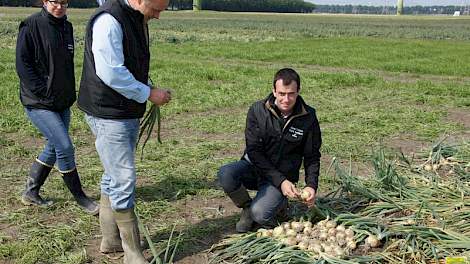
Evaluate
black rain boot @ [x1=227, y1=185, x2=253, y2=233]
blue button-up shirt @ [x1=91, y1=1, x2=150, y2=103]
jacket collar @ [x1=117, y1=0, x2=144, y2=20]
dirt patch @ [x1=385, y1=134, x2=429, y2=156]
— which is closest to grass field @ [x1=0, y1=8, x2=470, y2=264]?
dirt patch @ [x1=385, y1=134, x2=429, y2=156]

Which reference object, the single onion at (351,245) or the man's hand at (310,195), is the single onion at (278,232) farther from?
the single onion at (351,245)

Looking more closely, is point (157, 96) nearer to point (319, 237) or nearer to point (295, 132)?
point (295, 132)

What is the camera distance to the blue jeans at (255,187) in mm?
3512

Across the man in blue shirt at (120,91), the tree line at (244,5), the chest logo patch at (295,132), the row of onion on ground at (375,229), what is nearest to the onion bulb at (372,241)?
the row of onion on ground at (375,229)

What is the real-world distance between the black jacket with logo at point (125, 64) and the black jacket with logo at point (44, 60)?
889 millimetres

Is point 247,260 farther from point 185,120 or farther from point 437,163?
point 185,120

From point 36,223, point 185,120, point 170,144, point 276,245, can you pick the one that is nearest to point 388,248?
point 276,245

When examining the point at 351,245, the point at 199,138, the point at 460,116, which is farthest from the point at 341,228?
the point at 460,116

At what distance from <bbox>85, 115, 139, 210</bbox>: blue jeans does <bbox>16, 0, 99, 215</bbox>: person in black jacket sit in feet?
2.93

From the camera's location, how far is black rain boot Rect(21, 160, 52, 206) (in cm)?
408

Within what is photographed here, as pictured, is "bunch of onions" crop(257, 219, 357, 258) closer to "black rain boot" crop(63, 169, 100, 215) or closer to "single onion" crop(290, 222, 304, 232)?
"single onion" crop(290, 222, 304, 232)

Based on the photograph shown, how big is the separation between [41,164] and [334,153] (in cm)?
304

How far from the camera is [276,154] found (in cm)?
355

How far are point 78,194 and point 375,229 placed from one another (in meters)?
2.12
